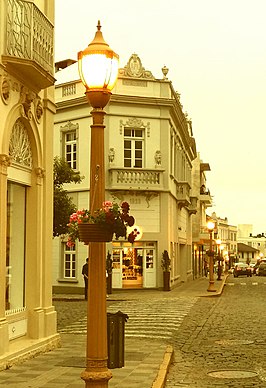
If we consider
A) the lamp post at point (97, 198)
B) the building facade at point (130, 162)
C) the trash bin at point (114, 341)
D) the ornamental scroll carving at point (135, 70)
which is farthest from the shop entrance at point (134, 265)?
the lamp post at point (97, 198)

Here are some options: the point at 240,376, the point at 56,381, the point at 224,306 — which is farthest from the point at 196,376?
the point at 224,306

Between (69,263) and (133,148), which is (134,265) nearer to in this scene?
(69,263)

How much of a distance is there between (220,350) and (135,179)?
1953cm

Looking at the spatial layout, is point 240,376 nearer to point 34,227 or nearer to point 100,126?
point 34,227

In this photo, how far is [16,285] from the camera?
11.7 meters

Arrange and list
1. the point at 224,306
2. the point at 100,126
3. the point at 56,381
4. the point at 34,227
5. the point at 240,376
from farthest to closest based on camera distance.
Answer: the point at 224,306
the point at 34,227
the point at 240,376
the point at 56,381
the point at 100,126

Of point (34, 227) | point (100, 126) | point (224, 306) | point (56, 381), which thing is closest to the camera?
point (100, 126)

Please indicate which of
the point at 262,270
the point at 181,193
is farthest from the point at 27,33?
the point at 262,270

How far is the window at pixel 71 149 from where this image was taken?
33.2m

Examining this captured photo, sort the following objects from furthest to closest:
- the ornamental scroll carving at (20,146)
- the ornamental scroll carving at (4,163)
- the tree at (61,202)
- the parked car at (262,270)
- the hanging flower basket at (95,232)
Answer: the parked car at (262,270), the tree at (61,202), the ornamental scroll carving at (20,146), the ornamental scroll carving at (4,163), the hanging flower basket at (95,232)

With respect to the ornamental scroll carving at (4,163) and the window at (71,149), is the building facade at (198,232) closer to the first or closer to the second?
the window at (71,149)

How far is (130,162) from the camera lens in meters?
32.7

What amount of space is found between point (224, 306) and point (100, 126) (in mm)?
19157

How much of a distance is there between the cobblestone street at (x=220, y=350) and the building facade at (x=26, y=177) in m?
2.49
